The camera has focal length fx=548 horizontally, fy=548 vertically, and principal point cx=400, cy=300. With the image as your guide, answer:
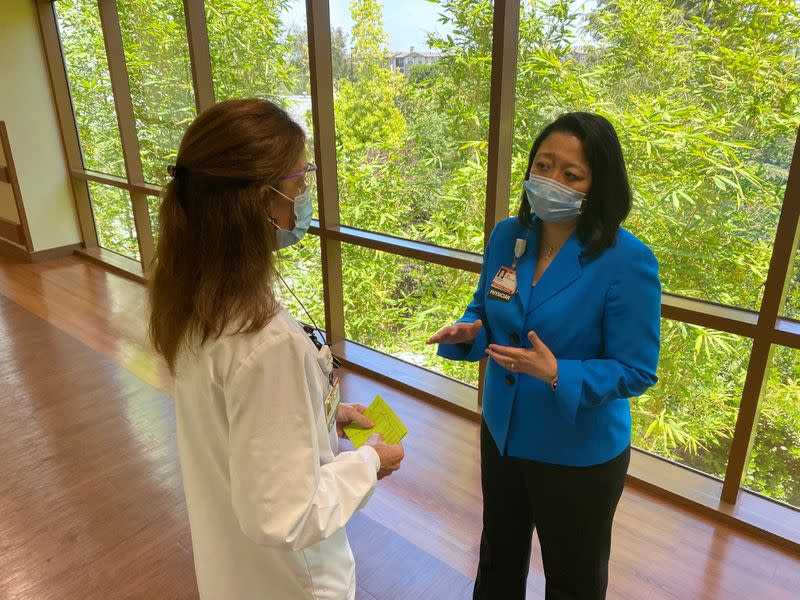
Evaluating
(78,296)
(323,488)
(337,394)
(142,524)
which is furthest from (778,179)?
(78,296)

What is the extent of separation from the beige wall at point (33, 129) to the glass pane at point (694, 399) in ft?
20.1

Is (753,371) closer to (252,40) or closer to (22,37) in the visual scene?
(252,40)

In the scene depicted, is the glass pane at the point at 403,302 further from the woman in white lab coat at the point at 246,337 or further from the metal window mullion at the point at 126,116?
the woman in white lab coat at the point at 246,337

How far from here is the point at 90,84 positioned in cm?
571

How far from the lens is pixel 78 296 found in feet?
16.5

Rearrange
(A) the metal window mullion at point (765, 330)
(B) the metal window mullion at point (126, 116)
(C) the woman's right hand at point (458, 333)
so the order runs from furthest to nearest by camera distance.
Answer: (B) the metal window mullion at point (126, 116), (A) the metal window mullion at point (765, 330), (C) the woman's right hand at point (458, 333)

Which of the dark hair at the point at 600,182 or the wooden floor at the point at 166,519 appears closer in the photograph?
the dark hair at the point at 600,182

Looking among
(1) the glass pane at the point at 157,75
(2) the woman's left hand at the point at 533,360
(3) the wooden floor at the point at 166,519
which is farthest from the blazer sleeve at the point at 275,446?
(1) the glass pane at the point at 157,75

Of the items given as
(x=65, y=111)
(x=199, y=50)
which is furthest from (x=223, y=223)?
(x=65, y=111)

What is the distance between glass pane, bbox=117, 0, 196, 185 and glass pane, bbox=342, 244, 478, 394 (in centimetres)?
213

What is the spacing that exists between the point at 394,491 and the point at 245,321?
1864mm

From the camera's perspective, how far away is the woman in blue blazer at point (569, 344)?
4.21 ft

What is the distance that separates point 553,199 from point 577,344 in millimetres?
365

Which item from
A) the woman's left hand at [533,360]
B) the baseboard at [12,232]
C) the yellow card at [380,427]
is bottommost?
the baseboard at [12,232]
